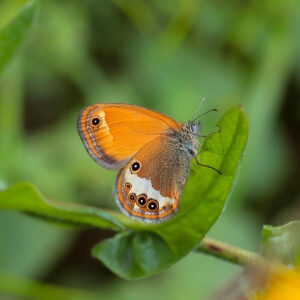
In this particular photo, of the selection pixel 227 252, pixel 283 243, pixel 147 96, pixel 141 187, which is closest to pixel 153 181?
pixel 141 187

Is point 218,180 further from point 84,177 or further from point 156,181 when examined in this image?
point 84,177

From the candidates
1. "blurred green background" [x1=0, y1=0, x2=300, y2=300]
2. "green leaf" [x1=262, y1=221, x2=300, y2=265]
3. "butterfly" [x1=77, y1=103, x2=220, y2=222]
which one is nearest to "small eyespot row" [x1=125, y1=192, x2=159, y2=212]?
"butterfly" [x1=77, y1=103, x2=220, y2=222]

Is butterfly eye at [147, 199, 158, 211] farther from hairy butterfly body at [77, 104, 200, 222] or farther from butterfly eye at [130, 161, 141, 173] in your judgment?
butterfly eye at [130, 161, 141, 173]

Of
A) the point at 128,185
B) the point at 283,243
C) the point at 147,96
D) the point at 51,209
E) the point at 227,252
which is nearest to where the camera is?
→ the point at 283,243

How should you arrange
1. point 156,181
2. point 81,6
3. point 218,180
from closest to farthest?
1. point 218,180
2. point 156,181
3. point 81,6

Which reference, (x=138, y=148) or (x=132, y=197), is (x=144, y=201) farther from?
(x=138, y=148)

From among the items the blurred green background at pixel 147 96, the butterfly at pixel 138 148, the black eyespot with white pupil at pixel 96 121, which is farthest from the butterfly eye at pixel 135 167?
the blurred green background at pixel 147 96

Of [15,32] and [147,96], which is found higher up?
[15,32]

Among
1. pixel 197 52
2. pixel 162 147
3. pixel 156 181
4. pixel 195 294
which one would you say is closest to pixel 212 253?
pixel 156 181
